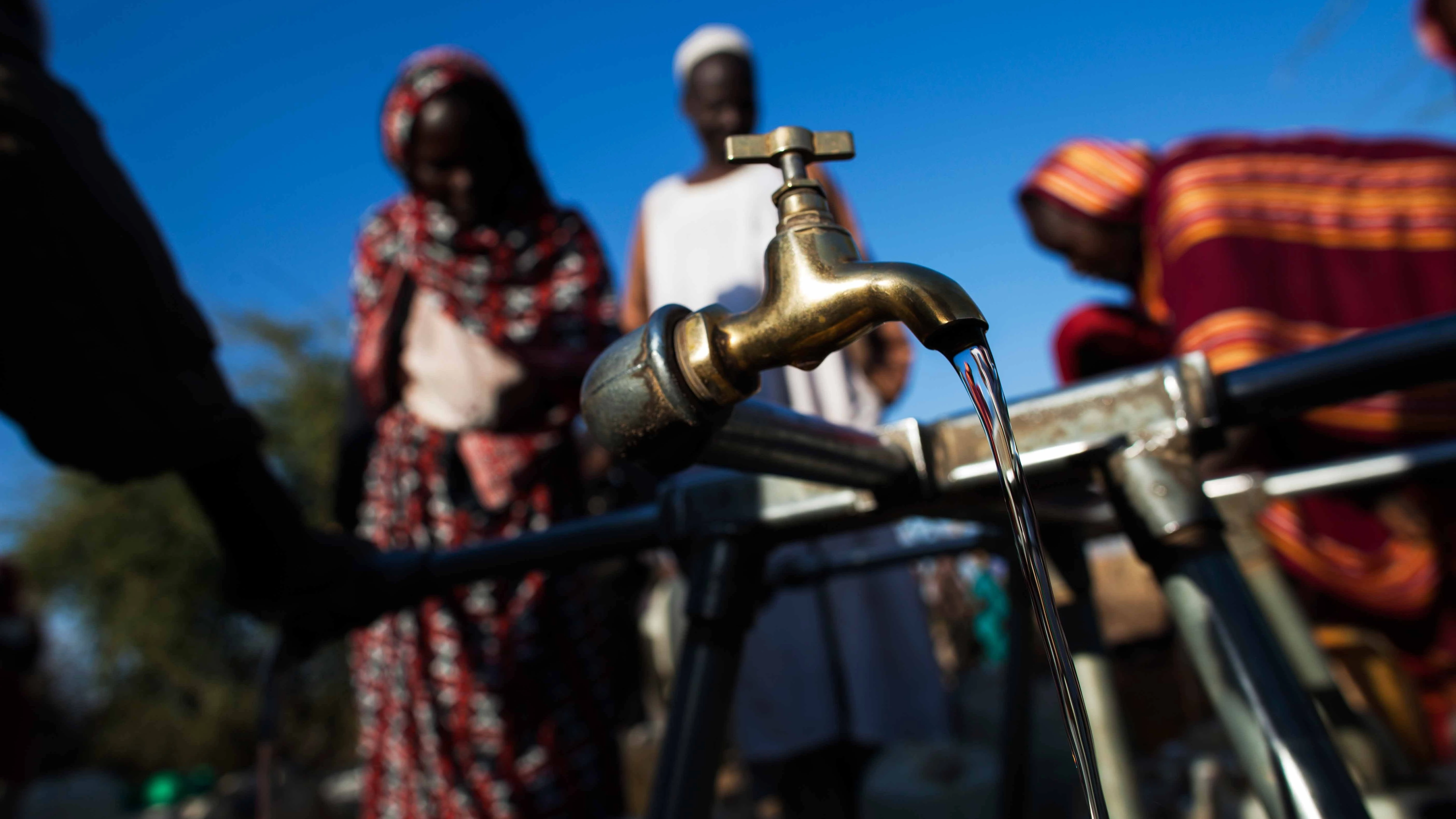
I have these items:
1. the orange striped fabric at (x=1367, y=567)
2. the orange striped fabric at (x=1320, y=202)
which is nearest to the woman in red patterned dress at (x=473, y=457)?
the orange striped fabric at (x=1320, y=202)

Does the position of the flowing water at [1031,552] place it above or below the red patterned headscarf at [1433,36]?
below

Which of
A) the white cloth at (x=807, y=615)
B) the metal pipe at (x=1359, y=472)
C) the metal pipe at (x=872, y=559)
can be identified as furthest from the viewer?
the white cloth at (x=807, y=615)

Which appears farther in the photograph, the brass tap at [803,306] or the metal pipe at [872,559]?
the metal pipe at [872,559]

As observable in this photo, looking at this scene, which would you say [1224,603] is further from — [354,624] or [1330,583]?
[1330,583]

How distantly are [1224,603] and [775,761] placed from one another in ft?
5.94

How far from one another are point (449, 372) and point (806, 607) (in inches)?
41.8

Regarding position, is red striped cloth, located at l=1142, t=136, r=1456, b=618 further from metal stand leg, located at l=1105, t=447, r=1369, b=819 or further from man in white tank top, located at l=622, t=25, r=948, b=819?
metal stand leg, located at l=1105, t=447, r=1369, b=819

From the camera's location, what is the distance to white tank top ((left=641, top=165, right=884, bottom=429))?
7.32ft

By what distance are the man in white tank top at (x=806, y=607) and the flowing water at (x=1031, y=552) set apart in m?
1.60

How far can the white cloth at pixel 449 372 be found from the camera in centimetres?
185

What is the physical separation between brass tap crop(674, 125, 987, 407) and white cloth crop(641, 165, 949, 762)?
61.1 inches

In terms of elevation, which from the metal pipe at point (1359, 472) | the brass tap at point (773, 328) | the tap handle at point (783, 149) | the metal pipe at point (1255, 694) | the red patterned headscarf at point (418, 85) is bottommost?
the metal pipe at point (1255, 694)

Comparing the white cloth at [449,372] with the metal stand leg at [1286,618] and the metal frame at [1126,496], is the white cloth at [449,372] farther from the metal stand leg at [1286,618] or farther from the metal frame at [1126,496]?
the metal stand leg at [1286,618]

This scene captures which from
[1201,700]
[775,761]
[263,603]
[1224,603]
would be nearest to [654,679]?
[1201,700]
